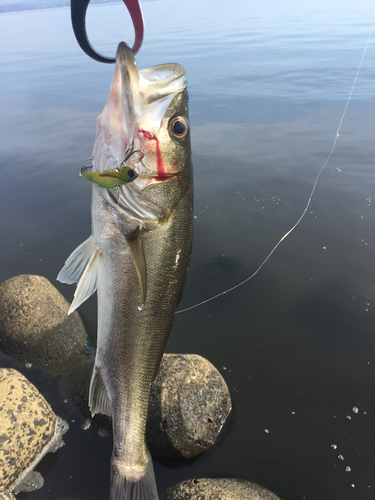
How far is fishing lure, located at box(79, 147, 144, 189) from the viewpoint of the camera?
233 centimetres

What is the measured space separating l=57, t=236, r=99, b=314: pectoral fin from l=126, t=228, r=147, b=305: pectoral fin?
0.28 meters

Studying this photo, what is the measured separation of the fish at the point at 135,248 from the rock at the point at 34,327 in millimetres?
2142

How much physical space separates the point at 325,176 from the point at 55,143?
7792mm

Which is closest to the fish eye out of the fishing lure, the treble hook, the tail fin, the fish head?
the fish head

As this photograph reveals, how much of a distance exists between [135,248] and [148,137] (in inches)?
28.5

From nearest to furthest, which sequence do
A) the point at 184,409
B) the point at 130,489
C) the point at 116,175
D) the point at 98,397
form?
the point at 116,175
the point at 130,489
the point at 98,397
the point at 184,409

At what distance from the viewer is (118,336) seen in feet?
8.72

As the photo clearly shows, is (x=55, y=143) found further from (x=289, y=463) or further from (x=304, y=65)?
(x=304, y=65)

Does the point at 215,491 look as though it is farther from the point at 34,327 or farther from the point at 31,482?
the point at 34,327

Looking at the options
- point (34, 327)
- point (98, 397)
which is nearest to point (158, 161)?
point (98, 397)

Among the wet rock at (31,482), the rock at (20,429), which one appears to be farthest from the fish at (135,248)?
the wet rock at (31,482)

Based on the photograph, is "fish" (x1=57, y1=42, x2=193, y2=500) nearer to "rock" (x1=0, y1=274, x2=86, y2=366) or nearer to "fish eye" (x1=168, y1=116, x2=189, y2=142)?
"fish eye" (x1=168, y1=116, x2=189, y2=142)

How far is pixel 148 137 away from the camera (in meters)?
2.40

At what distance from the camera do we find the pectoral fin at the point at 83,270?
8.51ft
